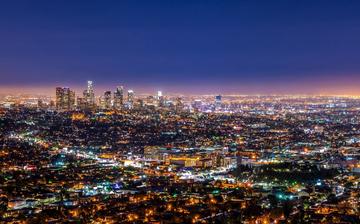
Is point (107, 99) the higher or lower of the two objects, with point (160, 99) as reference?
higher

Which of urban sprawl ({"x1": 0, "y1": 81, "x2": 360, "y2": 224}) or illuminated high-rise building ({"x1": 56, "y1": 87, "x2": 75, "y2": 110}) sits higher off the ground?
illuminated high-rise building ({"x1": 56, "y1": 87, "x2": 75, "y2": 110})

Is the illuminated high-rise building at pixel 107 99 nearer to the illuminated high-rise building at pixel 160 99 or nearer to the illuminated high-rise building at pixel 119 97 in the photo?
the illuminated high-rise building at pixel 119 97

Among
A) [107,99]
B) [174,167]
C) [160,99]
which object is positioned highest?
[107,99]

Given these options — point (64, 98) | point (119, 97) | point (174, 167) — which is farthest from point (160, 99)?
point (174, 167)

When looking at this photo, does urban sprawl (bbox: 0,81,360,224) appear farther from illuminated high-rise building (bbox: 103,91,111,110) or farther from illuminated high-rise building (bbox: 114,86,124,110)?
illuminated high-rise building (bbox: 114,86,124,110)

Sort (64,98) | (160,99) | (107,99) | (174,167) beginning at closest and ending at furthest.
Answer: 1. (174,167)
2. (64,98)
3. (107,99)
4. (160,99)

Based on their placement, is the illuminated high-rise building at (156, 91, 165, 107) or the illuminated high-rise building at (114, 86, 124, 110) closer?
the illuminated high-rise building at (114, 86, 124, 110)

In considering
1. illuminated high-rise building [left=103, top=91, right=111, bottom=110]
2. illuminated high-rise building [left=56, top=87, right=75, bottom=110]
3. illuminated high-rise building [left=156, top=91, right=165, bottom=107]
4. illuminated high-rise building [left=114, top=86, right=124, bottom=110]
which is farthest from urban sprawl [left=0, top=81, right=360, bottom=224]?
illuminated high-rise building [left=156, top=91, right=165, bottom=107]

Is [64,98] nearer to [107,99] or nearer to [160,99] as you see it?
[107,99]

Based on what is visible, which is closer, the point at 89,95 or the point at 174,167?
the point at 174,167
